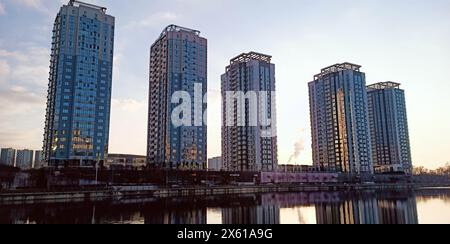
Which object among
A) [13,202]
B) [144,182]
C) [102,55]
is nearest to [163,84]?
[102,55]

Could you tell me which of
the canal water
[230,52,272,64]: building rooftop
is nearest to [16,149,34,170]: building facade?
the canal water

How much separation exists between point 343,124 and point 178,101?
60.4 metres

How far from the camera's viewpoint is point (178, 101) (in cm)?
10119

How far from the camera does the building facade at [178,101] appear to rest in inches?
3873

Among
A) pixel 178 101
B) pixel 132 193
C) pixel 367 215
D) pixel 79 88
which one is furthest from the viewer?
pixel 178 101

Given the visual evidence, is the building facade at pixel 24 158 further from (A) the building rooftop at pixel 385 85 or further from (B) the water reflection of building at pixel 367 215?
(A) the building rooftop at pixel 385 85

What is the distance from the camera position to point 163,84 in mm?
103312

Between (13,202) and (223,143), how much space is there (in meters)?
85.0

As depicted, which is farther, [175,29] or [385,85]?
[385,85]

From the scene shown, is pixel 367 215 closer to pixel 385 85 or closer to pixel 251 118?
pixel 251 118

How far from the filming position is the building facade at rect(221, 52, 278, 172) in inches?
4321

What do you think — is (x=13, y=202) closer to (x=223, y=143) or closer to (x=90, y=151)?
(x=90, y=151)

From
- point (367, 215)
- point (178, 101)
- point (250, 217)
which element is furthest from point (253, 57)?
point (250, 217)
